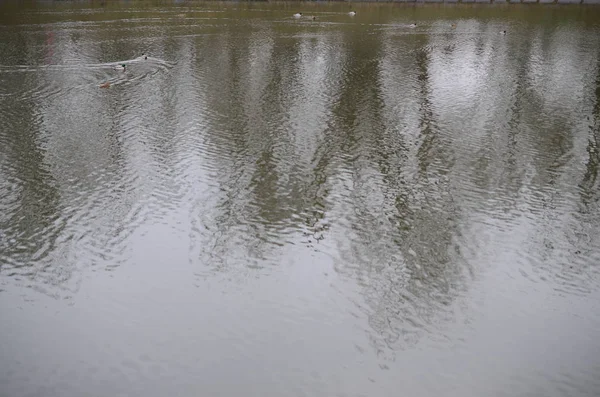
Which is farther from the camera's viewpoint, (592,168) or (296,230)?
(592,168)

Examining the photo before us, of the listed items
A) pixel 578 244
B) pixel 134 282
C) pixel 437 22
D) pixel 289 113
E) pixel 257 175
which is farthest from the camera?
pixel 437 22

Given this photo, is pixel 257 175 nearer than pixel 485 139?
Yes

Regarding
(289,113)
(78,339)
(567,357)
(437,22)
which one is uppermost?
(437,22)

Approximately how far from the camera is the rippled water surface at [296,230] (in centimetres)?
1170

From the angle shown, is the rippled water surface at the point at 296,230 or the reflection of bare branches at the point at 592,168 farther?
the reflection of bare branches at the point at 592,168

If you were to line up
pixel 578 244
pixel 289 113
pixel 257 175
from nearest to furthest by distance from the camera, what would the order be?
1. pixel 578 244
2. pixel 257 175
3. pixel 289 113

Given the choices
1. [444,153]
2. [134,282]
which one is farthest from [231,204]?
[444,153]

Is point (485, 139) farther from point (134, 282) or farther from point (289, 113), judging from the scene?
point (134, 282)

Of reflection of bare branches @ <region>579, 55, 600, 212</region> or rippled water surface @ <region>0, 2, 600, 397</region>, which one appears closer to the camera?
rippled water surface @ <region>0, 2, 600, 397</region>

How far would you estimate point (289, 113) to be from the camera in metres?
25.7

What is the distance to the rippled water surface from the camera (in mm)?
11695

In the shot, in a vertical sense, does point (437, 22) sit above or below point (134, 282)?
above

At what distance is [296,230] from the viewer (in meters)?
16.3

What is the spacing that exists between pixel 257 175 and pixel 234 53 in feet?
61.6
